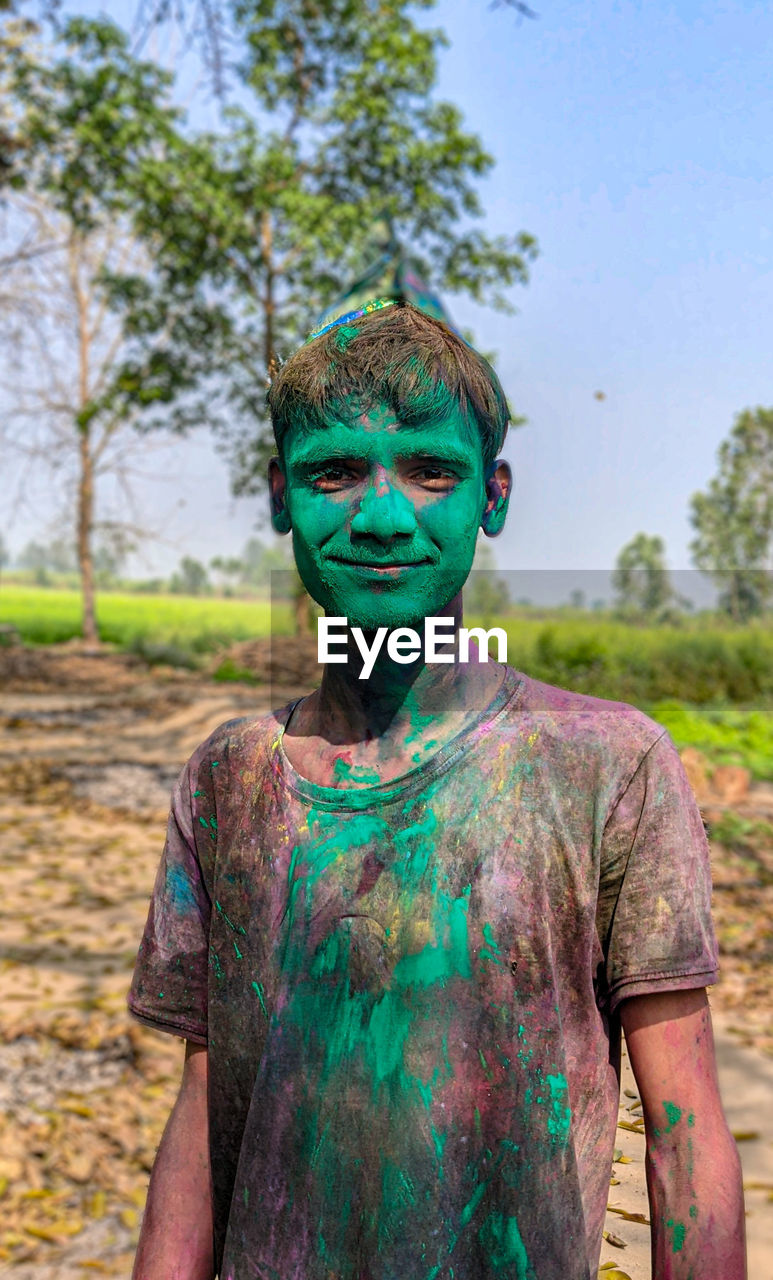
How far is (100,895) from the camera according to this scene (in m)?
6.98

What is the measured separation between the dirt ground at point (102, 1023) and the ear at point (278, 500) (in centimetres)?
62

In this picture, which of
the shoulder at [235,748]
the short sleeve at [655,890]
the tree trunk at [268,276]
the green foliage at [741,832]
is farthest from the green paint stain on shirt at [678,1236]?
the tree trunk at [268,276]

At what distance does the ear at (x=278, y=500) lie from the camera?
1.42 metres

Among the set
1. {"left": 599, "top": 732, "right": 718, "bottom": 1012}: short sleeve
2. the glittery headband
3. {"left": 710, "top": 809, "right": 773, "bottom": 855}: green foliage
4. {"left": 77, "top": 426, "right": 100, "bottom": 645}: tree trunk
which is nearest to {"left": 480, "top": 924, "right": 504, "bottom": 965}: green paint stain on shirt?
{"left": 599, "top": 732, "right": 718, "bottom": 1012}: short sleeve

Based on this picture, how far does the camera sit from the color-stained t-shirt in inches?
47.0

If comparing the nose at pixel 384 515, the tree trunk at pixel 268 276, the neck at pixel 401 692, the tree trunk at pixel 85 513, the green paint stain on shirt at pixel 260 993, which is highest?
the tree trunk at pixel 268 276

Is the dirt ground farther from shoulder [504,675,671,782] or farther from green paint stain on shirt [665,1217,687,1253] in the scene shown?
shoulder [504,675,671,782]

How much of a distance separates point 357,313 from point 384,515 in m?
0.35

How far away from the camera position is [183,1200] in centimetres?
141

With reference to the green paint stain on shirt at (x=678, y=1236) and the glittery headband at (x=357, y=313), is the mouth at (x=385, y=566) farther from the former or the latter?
the green paint stain on shirt at (x=678, y=1236)

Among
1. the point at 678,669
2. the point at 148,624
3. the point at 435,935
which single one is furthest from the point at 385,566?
the point at 148,624

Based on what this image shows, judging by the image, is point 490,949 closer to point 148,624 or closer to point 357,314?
point 357,314

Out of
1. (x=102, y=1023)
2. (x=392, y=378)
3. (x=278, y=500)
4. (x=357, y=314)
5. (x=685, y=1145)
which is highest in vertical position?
(x=357, y=314)

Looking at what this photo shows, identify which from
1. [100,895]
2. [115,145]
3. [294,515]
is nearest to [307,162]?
[115,145]
